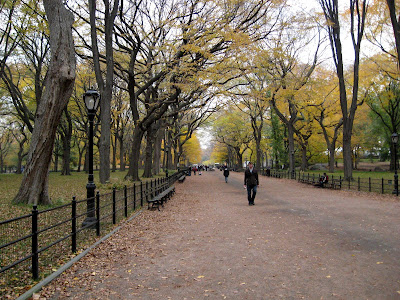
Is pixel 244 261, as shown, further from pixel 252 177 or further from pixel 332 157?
pixel 332 157

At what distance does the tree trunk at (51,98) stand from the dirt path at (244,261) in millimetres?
4290

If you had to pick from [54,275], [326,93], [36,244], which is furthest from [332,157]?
[36,244]

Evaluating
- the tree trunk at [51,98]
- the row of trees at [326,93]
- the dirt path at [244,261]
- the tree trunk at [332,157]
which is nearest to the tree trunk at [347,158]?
the row of trees at [326,93]

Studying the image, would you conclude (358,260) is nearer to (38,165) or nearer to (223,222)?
(223,222)

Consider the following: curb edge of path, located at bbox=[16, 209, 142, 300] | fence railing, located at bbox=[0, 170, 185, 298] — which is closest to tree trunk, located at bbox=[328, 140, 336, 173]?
fence railing, located at bbox=[0, 170, 185, 298]

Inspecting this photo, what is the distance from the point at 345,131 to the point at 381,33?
10.2 metres

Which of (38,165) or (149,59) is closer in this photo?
(38,165)

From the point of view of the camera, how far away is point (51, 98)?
10789 millimetres

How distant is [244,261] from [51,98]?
852 centimetres

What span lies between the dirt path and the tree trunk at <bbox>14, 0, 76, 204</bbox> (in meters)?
4.29

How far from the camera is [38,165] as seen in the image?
11.3 metres

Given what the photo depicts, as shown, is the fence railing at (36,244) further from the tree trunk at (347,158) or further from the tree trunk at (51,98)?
the tree trunk at (347,158)

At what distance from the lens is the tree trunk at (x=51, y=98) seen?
10.5 meters

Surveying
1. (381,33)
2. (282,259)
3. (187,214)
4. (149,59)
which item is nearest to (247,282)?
(282,259)
